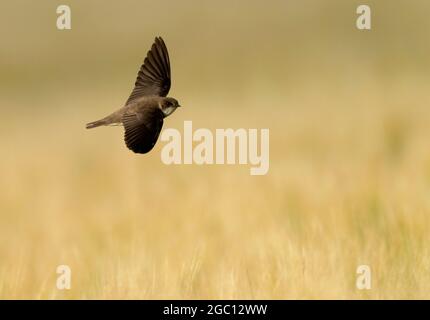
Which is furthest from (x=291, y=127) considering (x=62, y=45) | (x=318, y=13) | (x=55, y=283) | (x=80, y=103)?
(x=62, y=45)

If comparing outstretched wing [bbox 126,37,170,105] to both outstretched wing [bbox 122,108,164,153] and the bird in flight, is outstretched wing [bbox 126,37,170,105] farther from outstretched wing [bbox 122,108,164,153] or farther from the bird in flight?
outstretched wing [bbox 122,108,164,153]

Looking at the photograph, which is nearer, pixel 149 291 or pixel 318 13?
pixel 149 291

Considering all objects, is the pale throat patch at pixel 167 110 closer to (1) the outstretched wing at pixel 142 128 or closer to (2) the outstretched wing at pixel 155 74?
(1) the outstretched wing at pixel 142 128

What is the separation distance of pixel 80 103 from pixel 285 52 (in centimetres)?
744

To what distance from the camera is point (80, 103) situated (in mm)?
11320

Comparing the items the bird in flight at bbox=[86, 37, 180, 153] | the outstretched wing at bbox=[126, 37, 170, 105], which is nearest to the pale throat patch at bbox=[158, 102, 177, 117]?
the bird in flight at bbox=[86, 37, 180, 153]

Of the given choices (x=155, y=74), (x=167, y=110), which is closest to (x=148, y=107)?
(x=167, y=110)

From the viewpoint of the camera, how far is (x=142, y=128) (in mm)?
6309

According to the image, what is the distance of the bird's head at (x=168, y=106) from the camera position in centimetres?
654

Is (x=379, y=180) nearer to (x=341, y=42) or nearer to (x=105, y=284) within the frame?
(x=105, y=284)

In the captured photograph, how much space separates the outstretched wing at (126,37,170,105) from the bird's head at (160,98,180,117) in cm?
29

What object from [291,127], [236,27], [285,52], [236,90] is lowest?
[291,127]

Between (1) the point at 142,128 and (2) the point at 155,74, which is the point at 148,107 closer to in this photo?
(1) the point at 142,128

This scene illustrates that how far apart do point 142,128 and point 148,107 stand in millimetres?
311
